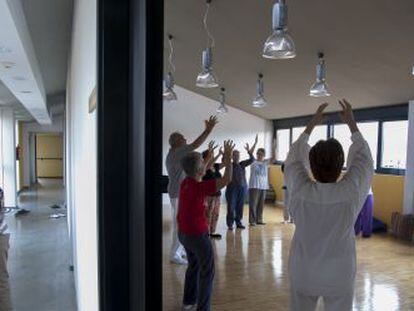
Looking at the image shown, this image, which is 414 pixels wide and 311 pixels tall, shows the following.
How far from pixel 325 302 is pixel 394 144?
235 inches

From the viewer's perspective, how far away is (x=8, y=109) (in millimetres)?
11000

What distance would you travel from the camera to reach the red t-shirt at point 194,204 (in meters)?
2.96

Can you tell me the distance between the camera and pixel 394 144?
720 cm

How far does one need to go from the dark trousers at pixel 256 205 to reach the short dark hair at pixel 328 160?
5.49 metres

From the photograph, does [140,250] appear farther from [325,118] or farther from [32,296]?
[325,118]

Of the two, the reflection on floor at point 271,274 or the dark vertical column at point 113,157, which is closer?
the dark vertical column at point 113,157

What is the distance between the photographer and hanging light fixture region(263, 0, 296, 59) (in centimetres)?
236

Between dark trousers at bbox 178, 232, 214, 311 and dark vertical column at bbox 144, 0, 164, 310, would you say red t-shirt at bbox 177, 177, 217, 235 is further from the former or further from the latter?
dark vertical column at bbox 144, 0, 164, 310

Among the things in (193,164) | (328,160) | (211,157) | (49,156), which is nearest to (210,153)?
(211,157)

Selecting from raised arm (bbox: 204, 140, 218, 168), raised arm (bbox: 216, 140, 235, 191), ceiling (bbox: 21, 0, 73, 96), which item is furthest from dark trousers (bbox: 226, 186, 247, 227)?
raised arm (bbox: 216, 140, 235, 191)

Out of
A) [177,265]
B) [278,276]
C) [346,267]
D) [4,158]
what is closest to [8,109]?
[4,158]

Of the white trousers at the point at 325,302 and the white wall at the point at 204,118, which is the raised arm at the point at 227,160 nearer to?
the white trousers at the point at 325,302

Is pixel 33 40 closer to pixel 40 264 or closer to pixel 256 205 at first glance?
pixel 40 264

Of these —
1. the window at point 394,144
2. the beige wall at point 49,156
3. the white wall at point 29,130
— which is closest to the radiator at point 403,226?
the window at point 394,144
